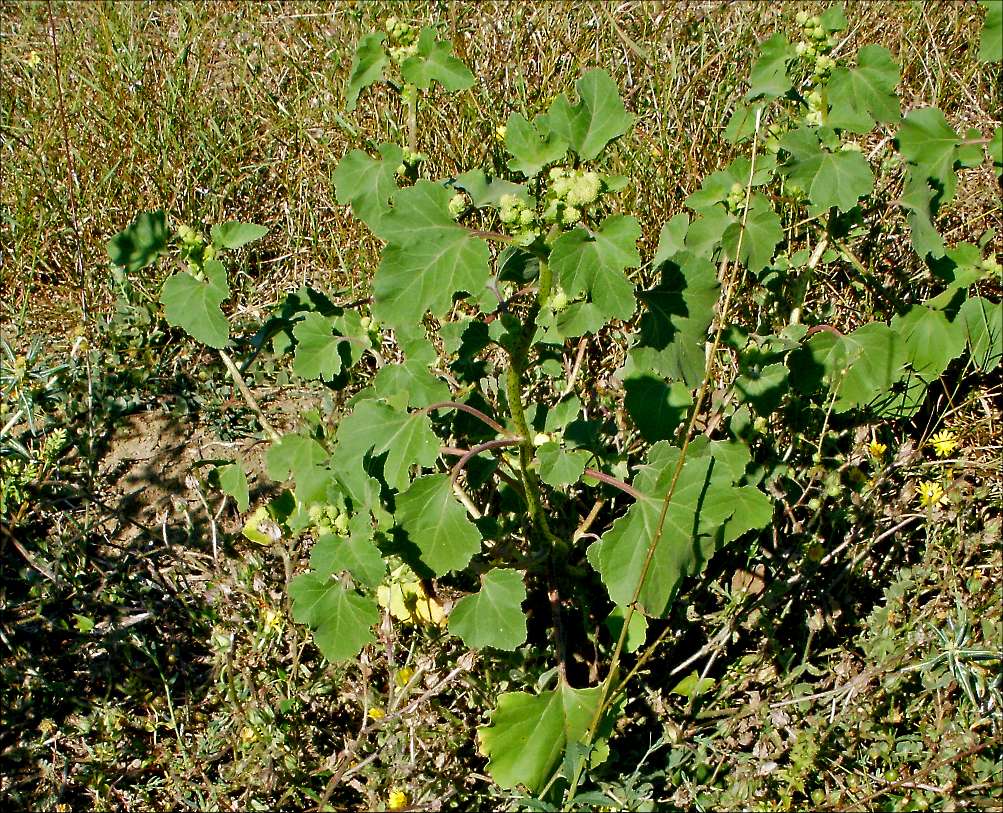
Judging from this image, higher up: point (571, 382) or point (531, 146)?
point (531, 146)

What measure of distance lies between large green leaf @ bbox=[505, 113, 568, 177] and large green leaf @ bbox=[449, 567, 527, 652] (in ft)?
3.10

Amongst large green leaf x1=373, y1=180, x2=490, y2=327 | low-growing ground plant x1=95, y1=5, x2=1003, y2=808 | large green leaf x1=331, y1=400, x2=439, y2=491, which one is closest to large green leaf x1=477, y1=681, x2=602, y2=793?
low-growing ground plant x1=95, y1=5, x2=1003, y2=808

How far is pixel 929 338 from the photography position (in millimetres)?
2779

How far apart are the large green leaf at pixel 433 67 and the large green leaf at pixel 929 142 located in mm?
1116

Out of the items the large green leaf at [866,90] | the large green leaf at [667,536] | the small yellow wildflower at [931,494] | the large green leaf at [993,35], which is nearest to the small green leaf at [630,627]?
the large green leaf at [667,536]

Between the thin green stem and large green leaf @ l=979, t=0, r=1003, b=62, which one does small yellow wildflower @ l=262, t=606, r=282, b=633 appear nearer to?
the thin green stem

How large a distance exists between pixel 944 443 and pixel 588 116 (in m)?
1.69

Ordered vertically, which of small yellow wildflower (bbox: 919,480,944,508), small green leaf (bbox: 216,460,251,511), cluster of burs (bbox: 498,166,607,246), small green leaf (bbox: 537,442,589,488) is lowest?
small yellow wildflower (bbox: 919,480,944,508)

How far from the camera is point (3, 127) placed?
4551 mm

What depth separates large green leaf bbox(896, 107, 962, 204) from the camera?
2.48 m

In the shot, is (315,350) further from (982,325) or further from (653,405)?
(982,325)

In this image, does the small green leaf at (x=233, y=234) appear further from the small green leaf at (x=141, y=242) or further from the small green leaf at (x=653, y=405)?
the small green leaf at (x=653, y=405)

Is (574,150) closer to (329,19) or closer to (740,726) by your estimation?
(740,726)

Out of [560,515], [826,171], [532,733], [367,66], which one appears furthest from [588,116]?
[532,733]
